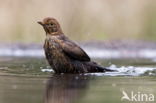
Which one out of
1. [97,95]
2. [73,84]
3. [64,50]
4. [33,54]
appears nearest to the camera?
[97,95]

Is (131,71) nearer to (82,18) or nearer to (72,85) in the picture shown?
(72,85)

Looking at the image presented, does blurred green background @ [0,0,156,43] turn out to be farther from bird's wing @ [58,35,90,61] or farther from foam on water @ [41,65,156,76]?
bird's wing @ [58,35,90,61]

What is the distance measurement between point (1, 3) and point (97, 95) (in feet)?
26.9

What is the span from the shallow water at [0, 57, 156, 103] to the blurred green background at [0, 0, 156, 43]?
421 centimetres

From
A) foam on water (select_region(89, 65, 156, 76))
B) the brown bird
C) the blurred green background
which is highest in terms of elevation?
the blurred green background

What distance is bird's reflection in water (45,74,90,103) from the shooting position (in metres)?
7.79

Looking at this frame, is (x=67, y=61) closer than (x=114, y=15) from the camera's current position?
Yes

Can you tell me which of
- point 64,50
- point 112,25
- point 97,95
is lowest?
point 97,95

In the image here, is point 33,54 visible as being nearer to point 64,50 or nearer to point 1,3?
point 1,3

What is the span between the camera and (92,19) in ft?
55.2

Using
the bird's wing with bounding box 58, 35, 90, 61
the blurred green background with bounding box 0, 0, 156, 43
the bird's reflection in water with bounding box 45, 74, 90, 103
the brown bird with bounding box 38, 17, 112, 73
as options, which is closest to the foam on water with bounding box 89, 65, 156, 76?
the brown bird with bounding box 38, 17, 112, 73

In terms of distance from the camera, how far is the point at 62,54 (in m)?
10.7

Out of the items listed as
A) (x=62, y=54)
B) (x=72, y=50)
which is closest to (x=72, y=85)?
(x=62, y=54)

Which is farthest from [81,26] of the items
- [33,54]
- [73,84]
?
[73,84]
